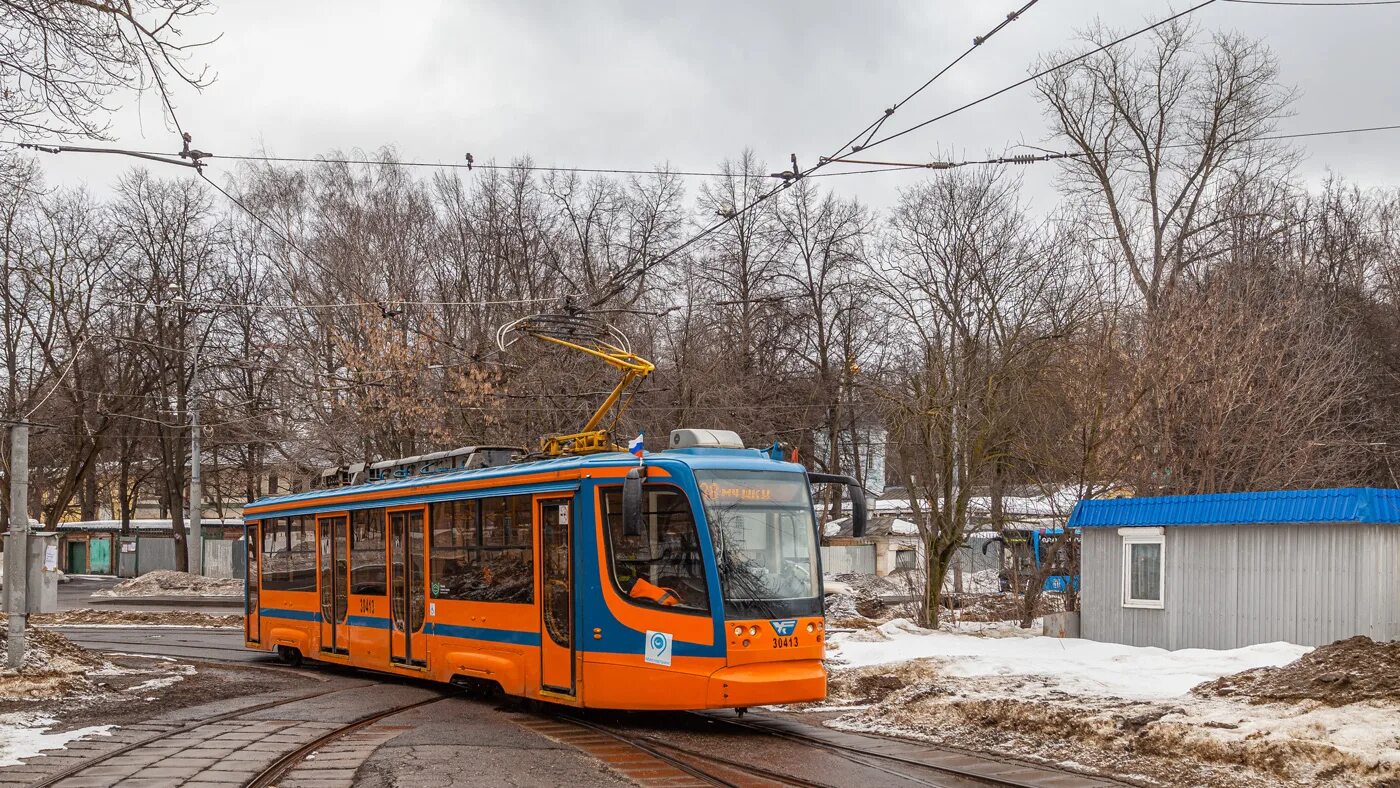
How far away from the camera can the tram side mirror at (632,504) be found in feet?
38.4

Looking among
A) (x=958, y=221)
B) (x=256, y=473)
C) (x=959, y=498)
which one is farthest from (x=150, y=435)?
(x=959, y=498)

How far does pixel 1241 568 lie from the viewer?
16.5 metres

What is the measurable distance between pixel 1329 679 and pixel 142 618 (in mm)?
28664

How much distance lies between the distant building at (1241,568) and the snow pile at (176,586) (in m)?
30.9

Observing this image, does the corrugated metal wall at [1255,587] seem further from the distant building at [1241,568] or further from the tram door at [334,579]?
the tram door at [334,579]

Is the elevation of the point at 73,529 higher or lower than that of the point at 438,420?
lower

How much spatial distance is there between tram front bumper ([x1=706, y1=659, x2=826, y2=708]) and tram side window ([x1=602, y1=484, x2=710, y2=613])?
2.14ft

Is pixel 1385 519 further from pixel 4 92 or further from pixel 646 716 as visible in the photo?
pixel 4 92

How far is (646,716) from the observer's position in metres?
13.8

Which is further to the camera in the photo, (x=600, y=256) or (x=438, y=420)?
(x=600, y=256)

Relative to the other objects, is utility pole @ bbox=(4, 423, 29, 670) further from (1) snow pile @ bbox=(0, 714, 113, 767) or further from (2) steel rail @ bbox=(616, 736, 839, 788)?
(2) steel rail @ bbox=(616, 736, 839, 788)

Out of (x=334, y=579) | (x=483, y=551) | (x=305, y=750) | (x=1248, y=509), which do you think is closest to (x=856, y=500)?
(x=483, y=551)

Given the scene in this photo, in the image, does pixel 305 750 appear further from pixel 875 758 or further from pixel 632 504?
pixel 875 758

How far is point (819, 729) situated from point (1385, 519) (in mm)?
6861
